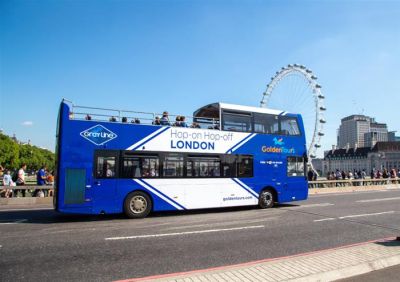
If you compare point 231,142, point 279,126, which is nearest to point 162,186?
point 231,142

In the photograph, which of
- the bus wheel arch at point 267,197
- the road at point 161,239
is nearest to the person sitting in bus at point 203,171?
the road at point 161,239

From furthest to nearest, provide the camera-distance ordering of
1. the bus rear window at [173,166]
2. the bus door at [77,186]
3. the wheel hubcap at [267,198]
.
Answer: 1. the wheel hubcap at [267,198]
2. the bus rear window at [173,166]
3. the bus door at [77,186]

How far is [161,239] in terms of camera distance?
9023 millimetres

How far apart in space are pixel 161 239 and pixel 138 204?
158 inches

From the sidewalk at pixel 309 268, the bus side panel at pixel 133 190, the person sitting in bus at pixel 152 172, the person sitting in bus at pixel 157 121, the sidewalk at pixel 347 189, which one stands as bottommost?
the sidewalk at pixel 309 268

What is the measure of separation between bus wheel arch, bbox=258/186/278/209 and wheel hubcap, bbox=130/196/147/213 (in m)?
5.42

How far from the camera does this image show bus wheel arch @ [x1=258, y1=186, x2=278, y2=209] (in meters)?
15.8

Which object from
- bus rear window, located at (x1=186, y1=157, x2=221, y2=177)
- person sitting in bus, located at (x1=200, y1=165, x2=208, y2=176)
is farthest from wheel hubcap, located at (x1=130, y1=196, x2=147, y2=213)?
person sitting in bus, located at (x1=200, y1=165, x2=208, y2=176)

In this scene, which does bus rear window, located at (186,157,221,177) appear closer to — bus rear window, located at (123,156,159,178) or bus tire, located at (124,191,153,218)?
bus rear window, located at (123,156,159,178)

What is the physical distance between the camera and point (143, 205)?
508 inches

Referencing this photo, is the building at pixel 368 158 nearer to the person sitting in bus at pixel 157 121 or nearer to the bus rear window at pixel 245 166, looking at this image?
the bus rear window at pixel 245 166

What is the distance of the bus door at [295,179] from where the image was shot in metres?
16.6

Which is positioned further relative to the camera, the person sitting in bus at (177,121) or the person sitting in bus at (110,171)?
the person sitting in bus at (177,121)

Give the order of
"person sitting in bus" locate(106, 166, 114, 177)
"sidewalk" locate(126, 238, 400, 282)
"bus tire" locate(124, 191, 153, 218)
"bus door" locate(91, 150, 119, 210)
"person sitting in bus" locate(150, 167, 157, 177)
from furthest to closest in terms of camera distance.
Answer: "person sitting in bus" locate(150, 167, 157, 177)
"bus tire" locate(124, 191, 153, 218)
"person sitting in bus" locate(106, 166, 114, 177)
"bus door" locate(91, 150, 119, 210)
"sidewalk" locate(126, 238, 400, 282)
